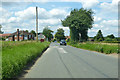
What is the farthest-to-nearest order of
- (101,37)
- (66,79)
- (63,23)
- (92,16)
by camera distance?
1. (101,37)
2. (92,16)
3. (63,23)
4. (66,79)

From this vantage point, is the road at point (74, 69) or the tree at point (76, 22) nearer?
the road at point (74, 69)

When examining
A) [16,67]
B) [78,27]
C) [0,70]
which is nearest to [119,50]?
[16,67]

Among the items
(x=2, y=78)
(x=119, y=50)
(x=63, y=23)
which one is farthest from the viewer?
(x=63, y=23)

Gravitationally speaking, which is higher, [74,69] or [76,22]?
[76,22]

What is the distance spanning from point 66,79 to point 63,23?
5408 cm

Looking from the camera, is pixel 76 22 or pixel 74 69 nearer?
pixel 74 69

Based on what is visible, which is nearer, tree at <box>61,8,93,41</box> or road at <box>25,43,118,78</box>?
road at <box>25,43,118,78</box>

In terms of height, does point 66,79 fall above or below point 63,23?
below

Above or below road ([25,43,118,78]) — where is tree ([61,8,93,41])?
above

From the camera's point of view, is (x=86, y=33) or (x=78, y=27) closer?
(x=78, y=27)

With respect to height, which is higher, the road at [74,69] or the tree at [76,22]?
the tree at [76,22]

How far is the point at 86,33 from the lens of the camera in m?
61.9

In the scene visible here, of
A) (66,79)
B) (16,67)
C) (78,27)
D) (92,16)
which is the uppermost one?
(92,16)

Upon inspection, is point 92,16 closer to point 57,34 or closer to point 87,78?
point 87,78
